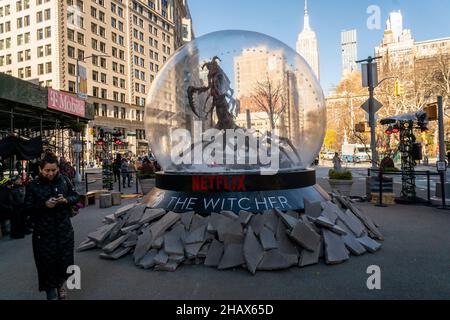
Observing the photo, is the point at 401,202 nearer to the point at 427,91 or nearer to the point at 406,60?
the point at 427,91

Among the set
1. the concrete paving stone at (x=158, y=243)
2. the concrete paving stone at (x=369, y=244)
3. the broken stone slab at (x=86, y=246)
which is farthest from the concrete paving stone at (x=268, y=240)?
the broken stone slab at (x=86, y=246)

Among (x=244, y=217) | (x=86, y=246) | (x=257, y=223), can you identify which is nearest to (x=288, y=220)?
(x=257, y=223)

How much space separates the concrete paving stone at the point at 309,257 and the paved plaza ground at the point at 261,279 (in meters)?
0.09

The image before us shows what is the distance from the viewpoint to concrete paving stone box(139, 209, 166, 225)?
5723 millimetres

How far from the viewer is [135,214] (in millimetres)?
6074

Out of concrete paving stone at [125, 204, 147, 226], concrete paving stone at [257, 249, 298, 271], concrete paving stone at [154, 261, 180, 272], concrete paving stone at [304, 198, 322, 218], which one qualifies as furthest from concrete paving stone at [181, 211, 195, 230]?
concrete paving stone at [304, 198, 322, 218]

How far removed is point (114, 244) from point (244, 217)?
7.75 feet

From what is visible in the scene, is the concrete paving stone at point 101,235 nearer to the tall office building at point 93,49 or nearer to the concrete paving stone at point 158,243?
the concrete paving stone at point 158,243

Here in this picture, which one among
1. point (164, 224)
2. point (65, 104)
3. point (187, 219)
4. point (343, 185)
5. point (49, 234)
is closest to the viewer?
point (49, 234)

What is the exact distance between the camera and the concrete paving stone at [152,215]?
5723 mm

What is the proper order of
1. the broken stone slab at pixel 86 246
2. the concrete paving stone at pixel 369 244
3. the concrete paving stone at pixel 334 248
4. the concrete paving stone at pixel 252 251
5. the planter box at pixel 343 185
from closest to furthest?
the concrete paving stone at pixel 252 251, the concrete paving stone at pixel 334 248, the concrete paving stone at pixel 369 244, the broken stone slab at pixel 86 246, the planter box at pixel 343 185

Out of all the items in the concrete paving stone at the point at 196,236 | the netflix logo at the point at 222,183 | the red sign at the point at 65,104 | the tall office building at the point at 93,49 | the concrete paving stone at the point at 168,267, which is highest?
the tall office building at the point at 93,49

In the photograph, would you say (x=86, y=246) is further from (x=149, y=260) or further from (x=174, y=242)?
(x=174, y=242)

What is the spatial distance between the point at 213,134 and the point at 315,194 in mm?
2824
